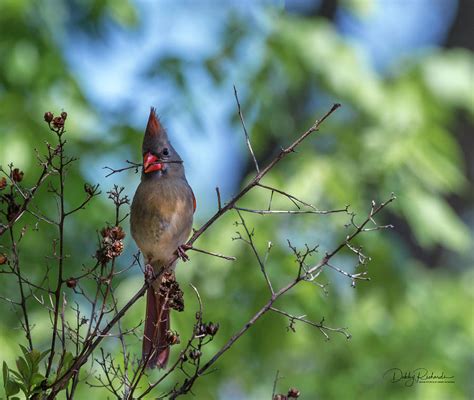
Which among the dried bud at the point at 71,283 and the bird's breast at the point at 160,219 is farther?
the bird's breast at the point at 160,219

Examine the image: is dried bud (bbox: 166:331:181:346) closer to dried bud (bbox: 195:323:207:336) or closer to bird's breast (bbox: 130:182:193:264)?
dried bud (bbox: 195:323:207:336)

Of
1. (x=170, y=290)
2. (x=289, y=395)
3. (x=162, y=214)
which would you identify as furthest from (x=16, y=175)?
(x=162, y=214)

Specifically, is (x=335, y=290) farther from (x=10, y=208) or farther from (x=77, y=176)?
(x=10, y=208)

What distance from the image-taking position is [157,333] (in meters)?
1.97

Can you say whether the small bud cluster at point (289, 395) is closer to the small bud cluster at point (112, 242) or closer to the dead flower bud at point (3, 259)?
the small bud cluster at point (112, 242)

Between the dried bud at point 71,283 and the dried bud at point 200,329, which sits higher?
the dried bud at point 71,283

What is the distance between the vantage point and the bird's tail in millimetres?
1910

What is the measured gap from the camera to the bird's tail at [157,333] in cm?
191

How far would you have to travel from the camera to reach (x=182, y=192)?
10.4 ft
